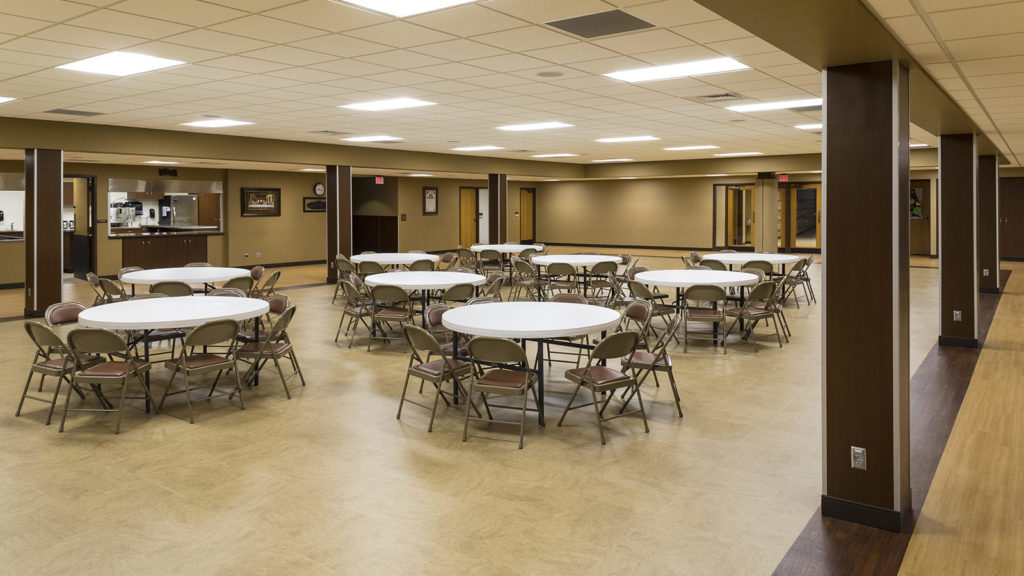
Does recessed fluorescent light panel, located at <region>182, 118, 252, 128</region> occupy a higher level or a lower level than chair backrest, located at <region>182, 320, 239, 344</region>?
higher

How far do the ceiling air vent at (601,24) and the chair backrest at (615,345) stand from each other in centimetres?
199

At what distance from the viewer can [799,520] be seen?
3.70m

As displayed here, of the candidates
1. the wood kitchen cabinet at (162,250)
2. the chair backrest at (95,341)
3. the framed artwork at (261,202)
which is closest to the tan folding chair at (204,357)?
the chair backrest at (95,341)

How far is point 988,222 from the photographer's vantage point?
12.0 metres

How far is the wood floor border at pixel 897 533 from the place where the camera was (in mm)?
3240

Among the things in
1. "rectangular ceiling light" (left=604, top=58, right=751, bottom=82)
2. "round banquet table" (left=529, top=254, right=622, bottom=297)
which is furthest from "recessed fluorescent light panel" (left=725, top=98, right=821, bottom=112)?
"round banquet table" (left=529, top=254, right=622, bottom=297)

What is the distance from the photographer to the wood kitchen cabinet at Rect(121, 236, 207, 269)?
15.7 m

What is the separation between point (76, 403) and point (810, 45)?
5.70 metres

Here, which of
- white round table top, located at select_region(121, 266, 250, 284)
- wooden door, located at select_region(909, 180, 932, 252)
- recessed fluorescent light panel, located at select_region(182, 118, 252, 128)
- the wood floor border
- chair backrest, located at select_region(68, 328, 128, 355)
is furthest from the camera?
wooden door, located at select_region(909, 180, 932, 252)

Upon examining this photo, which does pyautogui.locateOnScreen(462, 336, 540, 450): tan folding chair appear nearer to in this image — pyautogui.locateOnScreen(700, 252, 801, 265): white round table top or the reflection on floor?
the reflection on floor

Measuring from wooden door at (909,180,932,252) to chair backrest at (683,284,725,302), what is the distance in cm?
1531

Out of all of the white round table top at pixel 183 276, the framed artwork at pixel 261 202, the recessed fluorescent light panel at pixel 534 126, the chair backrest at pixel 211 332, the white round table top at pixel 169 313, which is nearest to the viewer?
the chair backrest at pixel 211 332

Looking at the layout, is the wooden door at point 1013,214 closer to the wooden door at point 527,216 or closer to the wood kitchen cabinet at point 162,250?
the wooden door at point 527,216

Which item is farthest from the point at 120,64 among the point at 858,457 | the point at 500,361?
the point at 858,457
